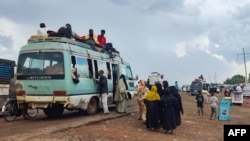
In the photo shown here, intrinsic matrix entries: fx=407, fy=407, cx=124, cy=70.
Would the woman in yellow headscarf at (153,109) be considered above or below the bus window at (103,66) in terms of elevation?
below

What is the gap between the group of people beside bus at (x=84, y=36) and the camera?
15.5 metres

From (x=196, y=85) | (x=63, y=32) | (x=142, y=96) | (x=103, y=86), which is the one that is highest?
(x=63, y=32)

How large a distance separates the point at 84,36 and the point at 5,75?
12.4 ft

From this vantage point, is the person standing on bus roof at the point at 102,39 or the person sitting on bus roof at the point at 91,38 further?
the person standing on bus roof at the point at 102,39

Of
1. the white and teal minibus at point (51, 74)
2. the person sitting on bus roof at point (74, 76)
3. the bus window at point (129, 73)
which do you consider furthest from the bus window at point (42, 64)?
the bus window at point (129, 73)

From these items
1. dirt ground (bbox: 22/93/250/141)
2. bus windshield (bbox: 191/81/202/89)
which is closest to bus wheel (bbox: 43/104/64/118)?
dirt ground (bbox: 22/93/250/141)

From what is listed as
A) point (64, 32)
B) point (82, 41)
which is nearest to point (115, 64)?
point (82, 41)

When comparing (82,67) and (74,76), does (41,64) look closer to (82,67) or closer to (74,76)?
(74,76)

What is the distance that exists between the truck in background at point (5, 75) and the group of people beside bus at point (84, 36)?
9.45ft

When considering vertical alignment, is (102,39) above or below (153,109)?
above

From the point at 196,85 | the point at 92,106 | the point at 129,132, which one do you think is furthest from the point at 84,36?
the point at 196,85

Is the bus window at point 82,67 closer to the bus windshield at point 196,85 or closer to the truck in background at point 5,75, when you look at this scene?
the truck in background at point 5,75

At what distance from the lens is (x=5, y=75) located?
17406mm

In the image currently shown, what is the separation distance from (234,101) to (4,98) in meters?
22.1
